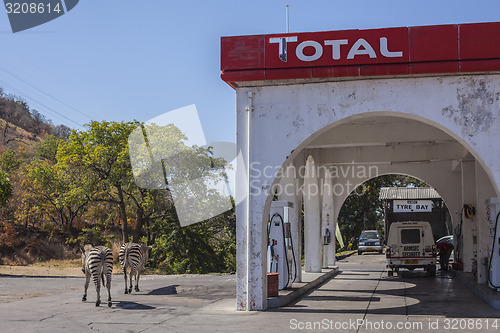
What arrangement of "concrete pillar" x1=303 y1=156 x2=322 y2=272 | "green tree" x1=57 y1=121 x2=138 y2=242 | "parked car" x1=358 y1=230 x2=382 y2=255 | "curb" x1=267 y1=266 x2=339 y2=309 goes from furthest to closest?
"parked car" x1=358 y1=230 x2=382 y2=255 < "green tree" x1=57 y1=121 x2=138 y2=242 < "concrete pillar" x1=303 y1=156 x2=322 y2=272 < "curb" x1=267 y1=266 x2=339 y2=309

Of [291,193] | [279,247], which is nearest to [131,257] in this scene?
[279,247]

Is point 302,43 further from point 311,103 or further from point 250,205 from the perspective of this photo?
point 250,205

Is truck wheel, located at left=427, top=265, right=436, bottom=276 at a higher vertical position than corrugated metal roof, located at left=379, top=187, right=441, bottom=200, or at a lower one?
lower

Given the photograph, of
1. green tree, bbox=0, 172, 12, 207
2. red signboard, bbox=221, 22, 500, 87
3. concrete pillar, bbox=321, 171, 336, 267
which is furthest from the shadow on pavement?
concrete pillar, bbox=321, 171, 336, 267

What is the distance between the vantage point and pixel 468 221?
1898 centimetres

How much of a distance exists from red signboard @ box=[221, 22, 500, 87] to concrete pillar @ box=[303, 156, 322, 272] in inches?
369

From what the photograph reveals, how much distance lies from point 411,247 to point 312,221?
3742mm

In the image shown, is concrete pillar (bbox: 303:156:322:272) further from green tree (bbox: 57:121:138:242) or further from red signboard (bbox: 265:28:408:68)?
green tree (bbox: 57:121:138:242)

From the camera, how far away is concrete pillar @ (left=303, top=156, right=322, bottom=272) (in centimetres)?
2147

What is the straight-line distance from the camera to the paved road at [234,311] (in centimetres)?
1035

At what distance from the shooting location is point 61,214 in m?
39.7

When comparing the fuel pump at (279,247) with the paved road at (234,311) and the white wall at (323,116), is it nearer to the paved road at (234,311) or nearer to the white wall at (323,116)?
the paved road at (234,311)

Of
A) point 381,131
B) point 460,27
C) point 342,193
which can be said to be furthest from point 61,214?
point 460,27

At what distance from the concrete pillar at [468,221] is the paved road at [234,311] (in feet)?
4.55
